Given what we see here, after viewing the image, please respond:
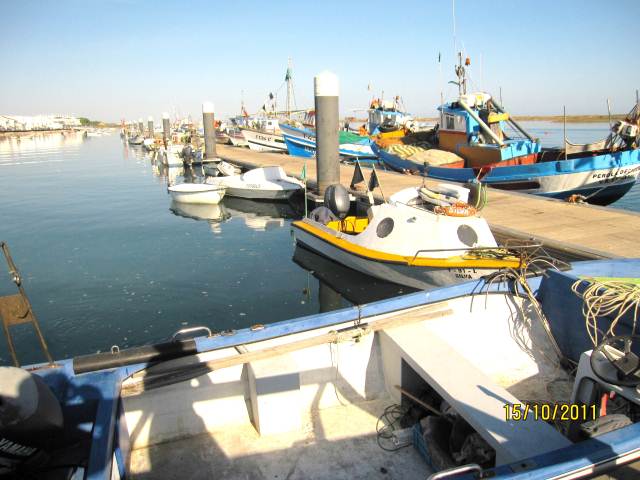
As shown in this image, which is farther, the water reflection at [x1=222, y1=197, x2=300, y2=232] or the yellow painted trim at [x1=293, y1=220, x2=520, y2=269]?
the water reflection at [x1=222, y1=197, x2=300, y2=232]

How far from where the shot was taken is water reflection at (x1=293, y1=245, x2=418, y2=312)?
9.92 metres

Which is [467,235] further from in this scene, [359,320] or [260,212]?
[260,212]

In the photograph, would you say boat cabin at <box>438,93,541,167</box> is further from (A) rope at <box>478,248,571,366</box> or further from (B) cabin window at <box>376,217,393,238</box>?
(A) rope at <box>478,248,571,366</box>

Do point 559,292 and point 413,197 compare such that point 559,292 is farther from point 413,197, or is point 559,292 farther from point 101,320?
point 101,320

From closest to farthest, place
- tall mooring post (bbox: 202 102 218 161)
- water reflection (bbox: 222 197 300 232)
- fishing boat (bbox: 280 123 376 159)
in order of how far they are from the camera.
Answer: water reflection (bbox: 222 197 300 232)
tall mooring post (bbox: 202 102 218 161)
fishing boat (bbox: 280 123 376 159)

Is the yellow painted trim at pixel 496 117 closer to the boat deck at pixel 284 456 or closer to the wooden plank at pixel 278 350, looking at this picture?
the wooden plank at pixel 278 350

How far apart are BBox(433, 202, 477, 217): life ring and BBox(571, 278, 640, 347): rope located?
3950 millimetres

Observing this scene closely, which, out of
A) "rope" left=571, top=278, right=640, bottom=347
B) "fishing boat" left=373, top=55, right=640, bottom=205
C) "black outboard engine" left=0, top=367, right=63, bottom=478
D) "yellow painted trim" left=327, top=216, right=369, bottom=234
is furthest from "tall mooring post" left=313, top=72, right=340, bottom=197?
"black outboard engine" left=0, top=367, right=63, bottom=478

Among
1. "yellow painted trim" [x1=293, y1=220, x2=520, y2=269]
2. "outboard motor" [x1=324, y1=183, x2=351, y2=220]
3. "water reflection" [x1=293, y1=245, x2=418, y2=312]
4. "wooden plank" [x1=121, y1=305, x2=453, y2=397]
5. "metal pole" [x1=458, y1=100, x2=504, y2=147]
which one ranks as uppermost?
"metal pole" [x1=458, y1=100, x2=504, y2=147]

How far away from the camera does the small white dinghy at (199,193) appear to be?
20516mm

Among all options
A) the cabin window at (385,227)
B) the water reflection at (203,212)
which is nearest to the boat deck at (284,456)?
the cabin window at (385,227)

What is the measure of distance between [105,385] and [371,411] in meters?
2.51

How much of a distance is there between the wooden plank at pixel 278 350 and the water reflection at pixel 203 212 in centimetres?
1412
